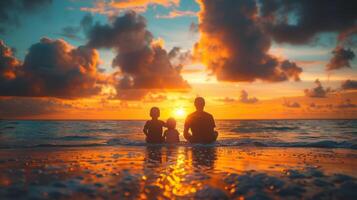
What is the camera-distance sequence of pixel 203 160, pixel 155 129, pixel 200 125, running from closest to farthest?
pixel 203 160 → pixel 200 125 → pixel 155 129

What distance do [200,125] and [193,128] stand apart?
1.09 ft

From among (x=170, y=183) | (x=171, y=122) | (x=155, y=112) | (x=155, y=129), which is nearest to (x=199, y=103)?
(x=171, y=122)

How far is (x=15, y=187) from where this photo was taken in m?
4.21

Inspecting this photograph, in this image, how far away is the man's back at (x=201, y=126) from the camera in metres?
12.6

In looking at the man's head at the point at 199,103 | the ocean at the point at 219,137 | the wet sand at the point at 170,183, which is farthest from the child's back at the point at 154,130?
the wet sand at the point at 170,183

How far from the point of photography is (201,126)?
13.0 metres

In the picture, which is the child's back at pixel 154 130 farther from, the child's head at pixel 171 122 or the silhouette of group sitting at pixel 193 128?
the child's head at pixel 171 122

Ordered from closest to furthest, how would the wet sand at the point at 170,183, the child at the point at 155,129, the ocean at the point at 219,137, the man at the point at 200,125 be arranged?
the wet sand at the point at 170,183 → the man at the point at 200,125 → the child at the point at 155,129 → the ocean at the point at 219,137

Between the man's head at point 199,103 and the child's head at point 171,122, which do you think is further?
the child's head at point 171,122

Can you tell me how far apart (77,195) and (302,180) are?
3.57 metres

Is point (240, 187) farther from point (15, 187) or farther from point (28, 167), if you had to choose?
point (28, 167)

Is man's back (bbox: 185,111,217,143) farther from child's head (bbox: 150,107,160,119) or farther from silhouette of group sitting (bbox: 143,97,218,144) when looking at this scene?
child's head (bbox: 150,107,160,119)

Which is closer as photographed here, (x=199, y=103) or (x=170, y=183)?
(x=170, y=183)

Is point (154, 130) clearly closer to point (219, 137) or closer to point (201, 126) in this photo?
point (201, 126)
